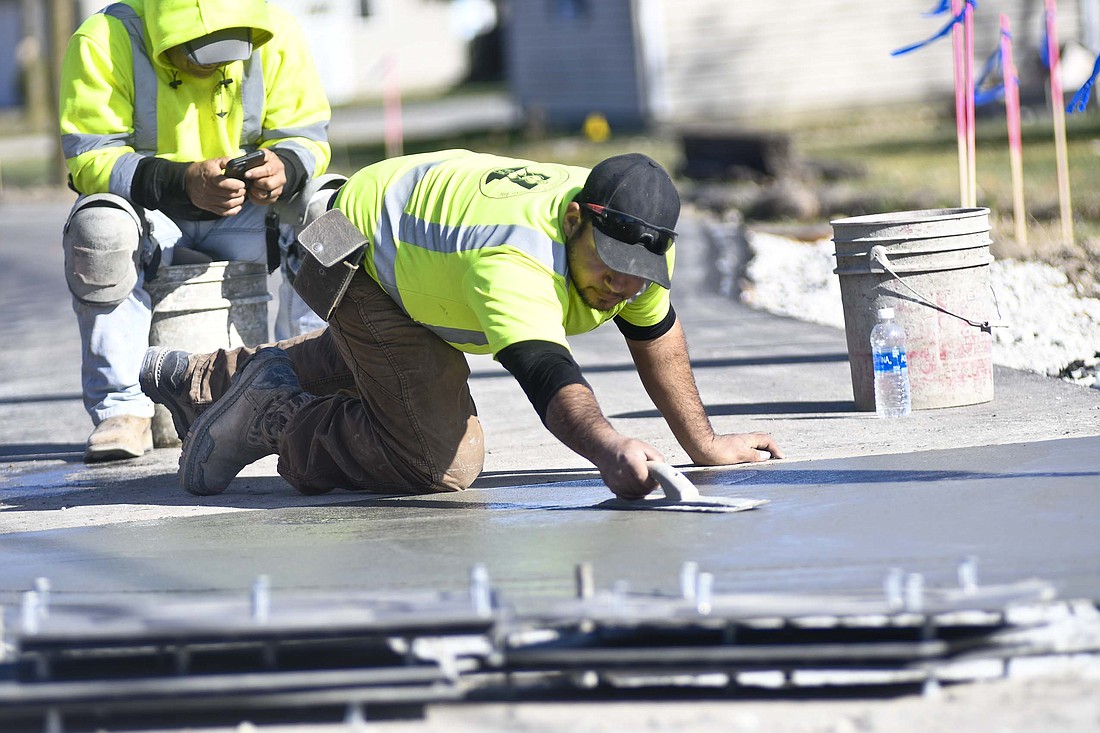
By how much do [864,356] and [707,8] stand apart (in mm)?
17023

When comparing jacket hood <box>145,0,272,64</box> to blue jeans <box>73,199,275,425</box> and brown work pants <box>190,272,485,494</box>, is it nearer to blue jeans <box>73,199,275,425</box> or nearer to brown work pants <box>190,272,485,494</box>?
blue jeans <box>73,199,275,425</box>

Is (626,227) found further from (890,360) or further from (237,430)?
(890,360)

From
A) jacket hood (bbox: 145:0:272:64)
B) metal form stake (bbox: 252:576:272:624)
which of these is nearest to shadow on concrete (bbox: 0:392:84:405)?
jacket hood (bbox: 145:0:272:64)

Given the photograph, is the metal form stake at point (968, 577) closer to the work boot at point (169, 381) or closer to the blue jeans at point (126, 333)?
the work boot at point (169, 381)

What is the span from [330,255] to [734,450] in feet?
4.63

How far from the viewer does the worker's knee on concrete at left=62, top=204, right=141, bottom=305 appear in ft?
17.6

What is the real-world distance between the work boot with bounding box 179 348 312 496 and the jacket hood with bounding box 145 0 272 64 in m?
1.32

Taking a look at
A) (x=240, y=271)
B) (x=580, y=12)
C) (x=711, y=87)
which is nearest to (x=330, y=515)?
(x=240, y=271)

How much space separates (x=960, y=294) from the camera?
534 centimetres

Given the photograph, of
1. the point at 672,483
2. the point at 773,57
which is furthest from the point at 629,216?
the point at 773,57

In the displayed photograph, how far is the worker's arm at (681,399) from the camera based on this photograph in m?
4.53

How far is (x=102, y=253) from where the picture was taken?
5.36 metres

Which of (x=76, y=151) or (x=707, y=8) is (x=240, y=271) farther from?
(x=707, y=8)

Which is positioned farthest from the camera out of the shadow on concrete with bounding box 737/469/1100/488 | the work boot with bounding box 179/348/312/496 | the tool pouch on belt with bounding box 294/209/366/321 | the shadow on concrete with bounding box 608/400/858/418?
the shadow on concrete with bounding box 608/400/858/418
